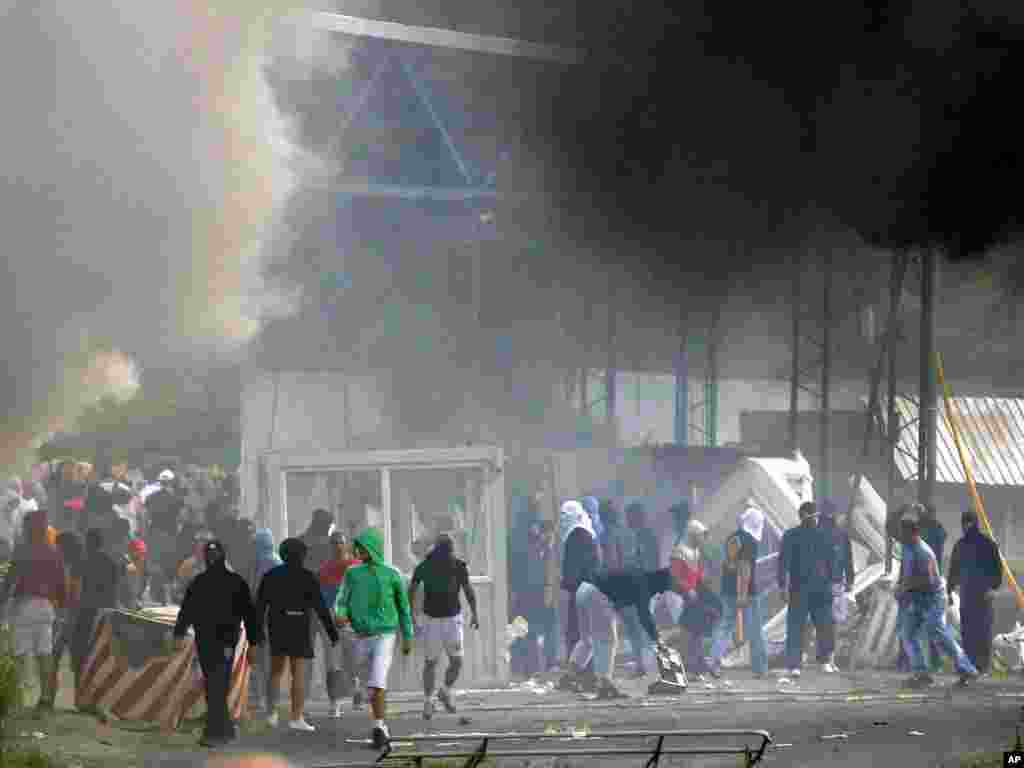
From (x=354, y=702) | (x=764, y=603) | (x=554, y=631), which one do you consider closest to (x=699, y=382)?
(x=764, y=603)

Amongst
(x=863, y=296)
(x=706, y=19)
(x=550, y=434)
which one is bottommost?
(x=550, y=434)

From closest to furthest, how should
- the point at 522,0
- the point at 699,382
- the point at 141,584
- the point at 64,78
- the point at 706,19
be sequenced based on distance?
the point at 64,78, the point at 141,584, the point at 706,19, the point at 522,0, the point at 699,382

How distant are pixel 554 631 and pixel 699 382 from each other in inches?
532

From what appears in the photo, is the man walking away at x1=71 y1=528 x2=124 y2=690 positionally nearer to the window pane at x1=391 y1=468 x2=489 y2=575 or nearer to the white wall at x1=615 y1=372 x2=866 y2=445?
the window pane at x1=391 y1=468 x2=489 y2=575

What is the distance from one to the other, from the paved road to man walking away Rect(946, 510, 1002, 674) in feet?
2.58

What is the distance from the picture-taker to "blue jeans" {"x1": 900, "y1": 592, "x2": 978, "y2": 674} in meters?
17.2

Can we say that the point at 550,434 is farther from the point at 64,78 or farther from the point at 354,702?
the point at 64,78

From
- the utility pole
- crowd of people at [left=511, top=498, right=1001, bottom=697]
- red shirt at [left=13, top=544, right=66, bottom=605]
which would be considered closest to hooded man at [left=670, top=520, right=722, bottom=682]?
crowd of people at [left=511, top=498, right=1001, bottom=697]

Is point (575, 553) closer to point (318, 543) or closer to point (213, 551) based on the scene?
point (318, 543)

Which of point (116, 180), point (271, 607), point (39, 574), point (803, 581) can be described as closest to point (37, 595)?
point (39, 574)

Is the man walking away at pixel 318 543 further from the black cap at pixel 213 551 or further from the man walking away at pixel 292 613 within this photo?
the black cap at pixel 213 551

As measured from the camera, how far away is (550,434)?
83.6 ft

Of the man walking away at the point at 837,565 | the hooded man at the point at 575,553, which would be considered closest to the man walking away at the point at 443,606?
the hooded man at the point at 575,553

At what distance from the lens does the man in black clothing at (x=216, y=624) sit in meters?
13.7
